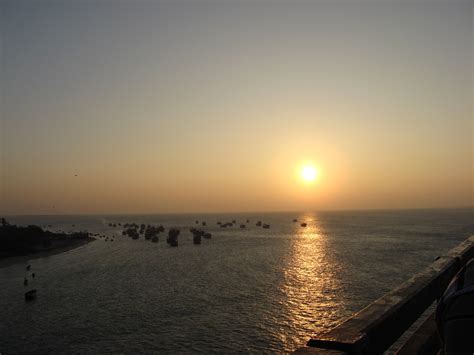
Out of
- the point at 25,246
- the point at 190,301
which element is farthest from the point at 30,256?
the point at 190,301

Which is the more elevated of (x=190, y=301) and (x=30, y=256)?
(x=190, y=301)

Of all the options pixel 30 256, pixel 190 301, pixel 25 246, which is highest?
pixel 25 246

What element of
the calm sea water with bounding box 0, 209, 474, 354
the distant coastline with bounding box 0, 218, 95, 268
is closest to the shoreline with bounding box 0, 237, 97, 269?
the distant coastline with bounding box 0, 218, 95, 268

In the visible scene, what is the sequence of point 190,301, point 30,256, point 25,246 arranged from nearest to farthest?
point 190,301
point 30,256
point 25,246

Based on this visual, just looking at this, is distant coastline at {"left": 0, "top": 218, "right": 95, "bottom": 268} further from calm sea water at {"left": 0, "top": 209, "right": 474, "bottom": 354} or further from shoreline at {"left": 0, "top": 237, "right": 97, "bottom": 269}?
calm sea water at {"left": 0, "top": 209, "right": 474, "bottom": 354}

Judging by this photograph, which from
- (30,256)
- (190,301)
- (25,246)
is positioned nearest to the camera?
(190,301)

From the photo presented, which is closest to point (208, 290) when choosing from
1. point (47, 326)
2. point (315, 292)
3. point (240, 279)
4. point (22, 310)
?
point (240, 279)

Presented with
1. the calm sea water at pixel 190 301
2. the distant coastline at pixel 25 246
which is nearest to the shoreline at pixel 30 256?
the distant coastline at pixel 25 246

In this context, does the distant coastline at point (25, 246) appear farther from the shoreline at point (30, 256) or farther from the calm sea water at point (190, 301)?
the calm sea water at point (190, 301)

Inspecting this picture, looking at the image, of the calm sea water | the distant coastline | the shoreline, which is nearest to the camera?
the calm sea water

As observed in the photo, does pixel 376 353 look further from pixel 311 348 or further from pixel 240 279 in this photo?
pixel 240 279

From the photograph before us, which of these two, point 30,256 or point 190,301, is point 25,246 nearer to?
point 30,256
